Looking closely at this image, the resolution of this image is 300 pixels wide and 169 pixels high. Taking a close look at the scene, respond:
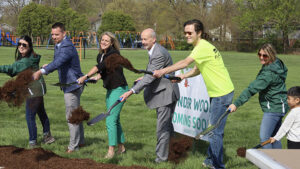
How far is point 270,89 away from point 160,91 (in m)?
1.58

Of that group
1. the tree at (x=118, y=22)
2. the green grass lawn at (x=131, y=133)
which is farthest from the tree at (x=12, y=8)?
the green grass lawn at (x=131, y=133)

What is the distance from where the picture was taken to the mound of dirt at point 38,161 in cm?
552

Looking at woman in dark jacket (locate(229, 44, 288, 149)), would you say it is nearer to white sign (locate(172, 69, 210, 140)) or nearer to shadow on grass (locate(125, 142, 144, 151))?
white sign (locate(172, 69, 210, 140))

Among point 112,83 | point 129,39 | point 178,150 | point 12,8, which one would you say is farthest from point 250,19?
point 178,150

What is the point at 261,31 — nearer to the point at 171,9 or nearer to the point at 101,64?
the point at 171,9

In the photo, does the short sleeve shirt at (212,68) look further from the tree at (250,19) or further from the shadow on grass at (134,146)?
the tree at (250,19)

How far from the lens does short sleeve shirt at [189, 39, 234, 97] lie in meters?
5.46

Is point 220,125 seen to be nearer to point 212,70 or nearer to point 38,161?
point 212,70

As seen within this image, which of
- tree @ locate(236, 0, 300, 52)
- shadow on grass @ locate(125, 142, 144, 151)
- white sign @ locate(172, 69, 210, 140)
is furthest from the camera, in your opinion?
tree @ locate(236, 0, 300, 52)

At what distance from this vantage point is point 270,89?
5.55 m

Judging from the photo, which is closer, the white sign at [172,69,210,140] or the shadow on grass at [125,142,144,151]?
the white sign at [172,69,210,140]

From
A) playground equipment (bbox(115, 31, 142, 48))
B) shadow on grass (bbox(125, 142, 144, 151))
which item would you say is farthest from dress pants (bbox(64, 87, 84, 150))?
playground equipment (bbox(115, 31, 142, 48))

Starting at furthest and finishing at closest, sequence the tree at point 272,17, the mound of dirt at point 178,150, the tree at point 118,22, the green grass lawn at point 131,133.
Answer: the tree at point 118,22 < the tree at point 272,17 < the green grass lawn at point 131,133 < the mound of dirt at point 178,150

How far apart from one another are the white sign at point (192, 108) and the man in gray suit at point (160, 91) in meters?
0.95
